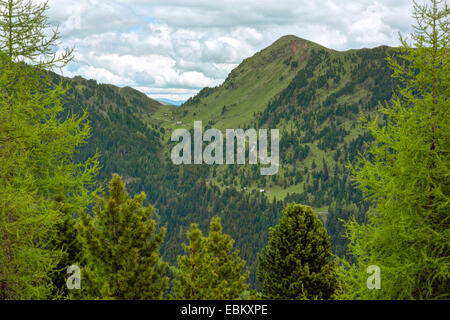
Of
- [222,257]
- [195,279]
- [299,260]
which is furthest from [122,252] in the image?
[222,257]

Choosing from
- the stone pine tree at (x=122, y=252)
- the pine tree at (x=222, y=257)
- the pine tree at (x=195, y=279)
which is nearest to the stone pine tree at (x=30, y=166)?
the stone pine tree at (x=122, y=252)

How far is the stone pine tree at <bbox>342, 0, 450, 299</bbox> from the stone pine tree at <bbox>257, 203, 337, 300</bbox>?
21.9 ft

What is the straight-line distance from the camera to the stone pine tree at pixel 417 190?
1453 cm

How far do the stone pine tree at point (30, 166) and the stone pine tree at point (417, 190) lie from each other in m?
14.0

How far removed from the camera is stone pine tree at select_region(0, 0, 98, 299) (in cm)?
1512

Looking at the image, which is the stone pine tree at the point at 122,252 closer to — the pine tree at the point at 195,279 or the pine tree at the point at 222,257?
the pine tree at the point at 195,279

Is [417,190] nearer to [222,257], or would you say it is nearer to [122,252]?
[122,252]

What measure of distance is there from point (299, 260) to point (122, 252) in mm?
11805

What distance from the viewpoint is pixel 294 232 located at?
23.8 m
